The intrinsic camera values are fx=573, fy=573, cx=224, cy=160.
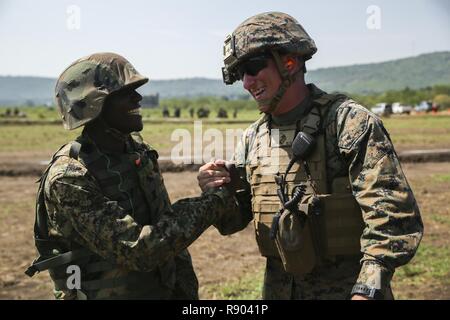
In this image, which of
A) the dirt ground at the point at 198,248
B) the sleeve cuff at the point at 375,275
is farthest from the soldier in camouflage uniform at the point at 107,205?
the dirt ground at the point at 198,248

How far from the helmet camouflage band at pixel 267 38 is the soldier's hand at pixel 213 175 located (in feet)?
1.97

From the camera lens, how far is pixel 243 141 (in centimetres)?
358

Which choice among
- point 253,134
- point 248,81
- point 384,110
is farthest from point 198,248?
point 384,110

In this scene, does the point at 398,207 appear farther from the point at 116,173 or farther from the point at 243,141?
the point at 116,173

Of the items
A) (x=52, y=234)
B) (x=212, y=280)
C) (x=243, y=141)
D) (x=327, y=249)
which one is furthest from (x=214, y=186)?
(x=212, y=280)

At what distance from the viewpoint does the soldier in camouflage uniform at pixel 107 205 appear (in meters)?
3.06

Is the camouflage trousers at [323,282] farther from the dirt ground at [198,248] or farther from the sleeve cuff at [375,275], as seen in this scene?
the dirt ground at [198,248]

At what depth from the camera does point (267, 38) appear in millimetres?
3090

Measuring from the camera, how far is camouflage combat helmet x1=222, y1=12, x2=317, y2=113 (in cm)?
310

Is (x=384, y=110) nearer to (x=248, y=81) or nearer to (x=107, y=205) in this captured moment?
(x=248, y=81)

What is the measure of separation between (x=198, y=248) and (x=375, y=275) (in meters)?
7.21

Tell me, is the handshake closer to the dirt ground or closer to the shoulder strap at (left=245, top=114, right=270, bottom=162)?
the shoulder strap at (left=245, top=114, right=270, bottom=162)
